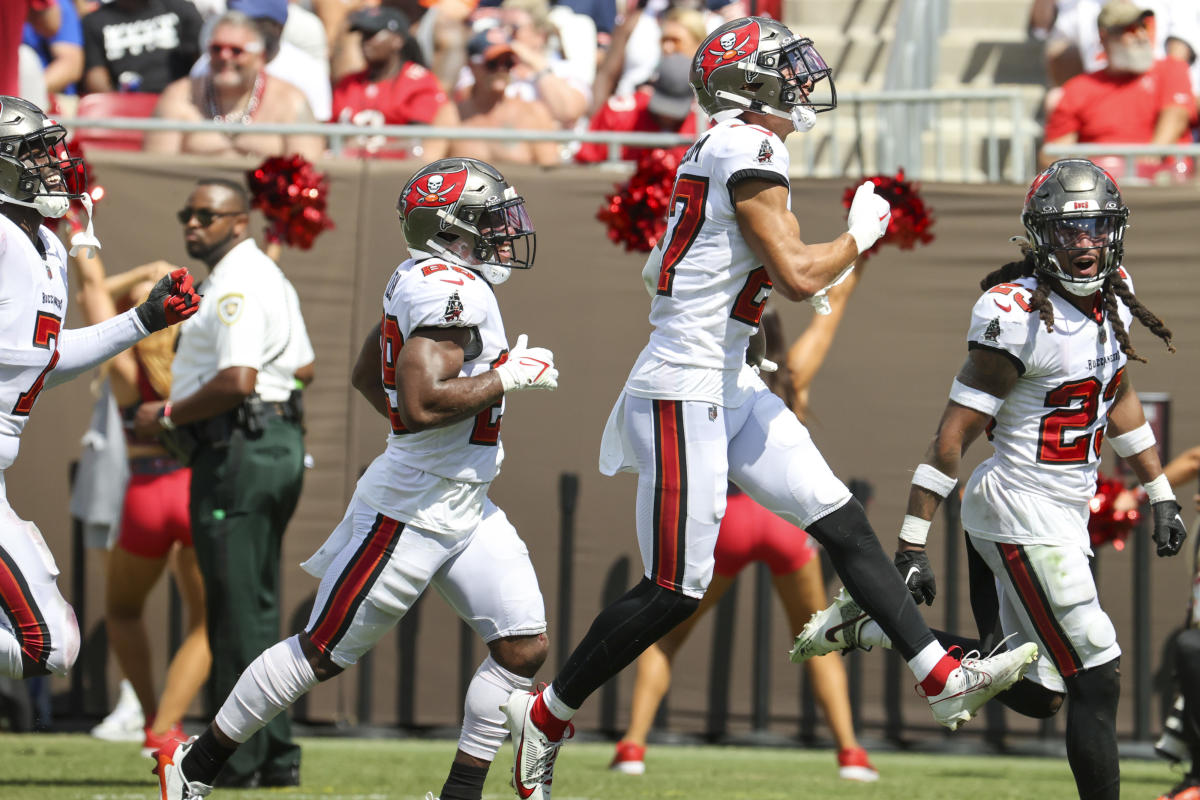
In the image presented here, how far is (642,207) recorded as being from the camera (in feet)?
25.1

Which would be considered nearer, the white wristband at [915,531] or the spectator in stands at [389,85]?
the white wristband at [915,531]

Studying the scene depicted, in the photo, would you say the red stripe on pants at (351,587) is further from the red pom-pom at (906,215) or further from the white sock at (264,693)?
the red pom-pom at (906,215)

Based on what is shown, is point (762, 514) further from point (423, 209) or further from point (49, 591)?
point (49, 591)

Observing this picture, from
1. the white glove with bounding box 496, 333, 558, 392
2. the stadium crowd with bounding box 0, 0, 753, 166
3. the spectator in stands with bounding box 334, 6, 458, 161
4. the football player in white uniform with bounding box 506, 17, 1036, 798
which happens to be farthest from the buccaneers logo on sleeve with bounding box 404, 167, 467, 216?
the spectator in stands with bounding box 334, 6, 458, 161

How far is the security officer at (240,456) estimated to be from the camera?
261 inches

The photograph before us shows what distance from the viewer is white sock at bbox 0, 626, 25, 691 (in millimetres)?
5090

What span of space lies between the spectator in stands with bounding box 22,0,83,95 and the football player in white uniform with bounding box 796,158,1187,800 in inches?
301

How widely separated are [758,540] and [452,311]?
10.1 feet

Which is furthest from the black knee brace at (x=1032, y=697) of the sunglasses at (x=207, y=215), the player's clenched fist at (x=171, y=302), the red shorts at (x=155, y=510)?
the red shorts at (x=155, y=510)

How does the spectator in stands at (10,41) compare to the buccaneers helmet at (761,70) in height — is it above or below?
above

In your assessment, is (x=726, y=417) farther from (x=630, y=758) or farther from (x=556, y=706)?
(x=630, y=758)

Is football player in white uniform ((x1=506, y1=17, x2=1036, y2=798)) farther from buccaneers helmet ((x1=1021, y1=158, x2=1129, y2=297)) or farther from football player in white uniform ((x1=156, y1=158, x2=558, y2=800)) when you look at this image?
buccaneers helmet ((x1=1021, y1=158, x2=1129, y2=297))

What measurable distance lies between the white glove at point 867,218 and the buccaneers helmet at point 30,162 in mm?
2386

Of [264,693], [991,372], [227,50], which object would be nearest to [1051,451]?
[991,372]
